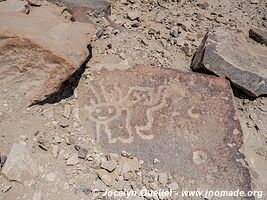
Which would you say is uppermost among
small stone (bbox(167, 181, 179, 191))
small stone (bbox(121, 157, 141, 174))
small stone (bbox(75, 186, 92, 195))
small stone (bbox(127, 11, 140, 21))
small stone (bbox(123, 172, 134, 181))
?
small stone (bbox(127, 11, 140, 21))

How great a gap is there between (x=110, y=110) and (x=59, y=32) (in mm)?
568

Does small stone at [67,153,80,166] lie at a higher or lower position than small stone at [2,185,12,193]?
higher

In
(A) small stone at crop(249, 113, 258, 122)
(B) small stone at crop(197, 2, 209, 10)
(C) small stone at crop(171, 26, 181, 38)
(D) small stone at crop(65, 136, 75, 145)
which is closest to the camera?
(D) small stone at crop(65, 136, 75, 145)

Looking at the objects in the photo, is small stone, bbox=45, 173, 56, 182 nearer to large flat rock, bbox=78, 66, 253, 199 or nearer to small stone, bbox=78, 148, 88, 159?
small stone, bbox=78, 148, 88, 159

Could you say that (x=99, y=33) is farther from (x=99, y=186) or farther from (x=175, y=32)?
(x=99, y=186)

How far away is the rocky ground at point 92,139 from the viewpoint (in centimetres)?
182

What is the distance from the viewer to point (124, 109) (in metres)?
2.19

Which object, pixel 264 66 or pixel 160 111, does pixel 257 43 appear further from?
pixel 160 111

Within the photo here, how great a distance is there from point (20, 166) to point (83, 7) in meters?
1.39

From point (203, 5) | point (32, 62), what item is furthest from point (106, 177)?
point (203, 5)

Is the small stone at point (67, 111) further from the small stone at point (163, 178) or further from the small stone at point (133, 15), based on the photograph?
the small stone at point (133, 15)

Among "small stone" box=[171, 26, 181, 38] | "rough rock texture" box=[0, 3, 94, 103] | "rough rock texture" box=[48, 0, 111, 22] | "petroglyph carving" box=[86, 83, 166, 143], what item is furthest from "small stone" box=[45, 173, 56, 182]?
"small stone" box=[171, 26, 181, 38]

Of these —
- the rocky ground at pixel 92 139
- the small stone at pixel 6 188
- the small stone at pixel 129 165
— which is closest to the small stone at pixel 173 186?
the rocky ground at pixel 92 139

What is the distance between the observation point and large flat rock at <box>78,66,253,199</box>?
→ 2.00m
